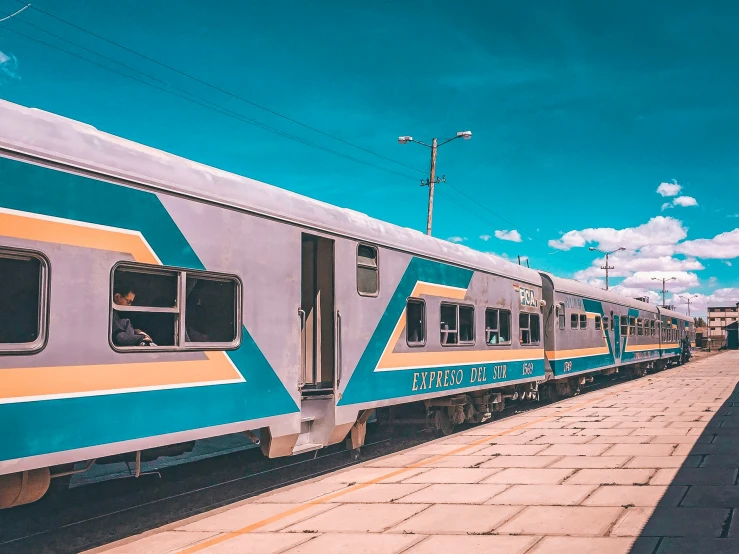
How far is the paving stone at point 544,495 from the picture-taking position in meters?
7.32

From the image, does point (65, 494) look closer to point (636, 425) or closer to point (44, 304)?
point (44, 304)

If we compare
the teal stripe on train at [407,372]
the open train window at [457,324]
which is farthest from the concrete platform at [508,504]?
the open train window at [457,324]

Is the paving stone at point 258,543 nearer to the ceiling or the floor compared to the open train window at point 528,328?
nearer to the floor

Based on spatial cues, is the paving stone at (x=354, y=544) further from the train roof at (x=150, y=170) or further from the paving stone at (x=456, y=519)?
the train roof at (x=150, y=170)

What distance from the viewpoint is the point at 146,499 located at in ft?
28.4

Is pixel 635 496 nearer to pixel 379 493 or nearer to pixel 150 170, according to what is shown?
pixel 379 493

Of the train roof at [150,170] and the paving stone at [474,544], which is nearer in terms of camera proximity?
the train roof at [150,170]

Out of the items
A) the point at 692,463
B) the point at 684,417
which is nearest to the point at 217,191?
the point at 692,463

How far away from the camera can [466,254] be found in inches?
539

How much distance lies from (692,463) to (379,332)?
15.0 feet

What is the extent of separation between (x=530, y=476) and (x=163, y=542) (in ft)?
14.9

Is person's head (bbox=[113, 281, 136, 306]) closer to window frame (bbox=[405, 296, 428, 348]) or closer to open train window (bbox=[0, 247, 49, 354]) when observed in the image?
open train window (bbox=[0, 247, 49, 354])

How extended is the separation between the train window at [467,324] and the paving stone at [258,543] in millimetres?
7117

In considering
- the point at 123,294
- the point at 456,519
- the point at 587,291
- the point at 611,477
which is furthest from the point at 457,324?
the point at 587,291
